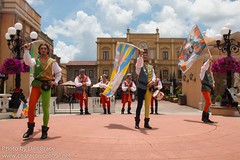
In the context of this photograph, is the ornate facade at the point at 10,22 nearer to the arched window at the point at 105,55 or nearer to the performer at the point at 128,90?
the performer at the point at 128,90

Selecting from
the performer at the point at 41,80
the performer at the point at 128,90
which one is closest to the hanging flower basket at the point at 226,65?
the performer at the point at 128,90

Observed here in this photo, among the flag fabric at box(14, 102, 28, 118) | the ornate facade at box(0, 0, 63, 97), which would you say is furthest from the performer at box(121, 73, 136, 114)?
the ornate facade at box(0, 0, 63, 97)

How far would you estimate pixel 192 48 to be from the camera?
743 centimetres

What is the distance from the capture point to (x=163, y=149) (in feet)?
12.2

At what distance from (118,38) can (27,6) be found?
2925 cm

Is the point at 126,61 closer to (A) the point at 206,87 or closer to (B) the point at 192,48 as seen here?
(B) the point at 192,48

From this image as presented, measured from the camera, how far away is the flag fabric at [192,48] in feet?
24.0

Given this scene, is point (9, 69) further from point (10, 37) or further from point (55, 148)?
point (55, 148)

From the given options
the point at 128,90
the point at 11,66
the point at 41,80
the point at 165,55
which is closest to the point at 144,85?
the point at 41,80

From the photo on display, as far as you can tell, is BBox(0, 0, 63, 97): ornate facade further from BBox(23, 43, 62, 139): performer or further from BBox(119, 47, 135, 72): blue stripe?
BBox(23, 43, 62, 139): performer

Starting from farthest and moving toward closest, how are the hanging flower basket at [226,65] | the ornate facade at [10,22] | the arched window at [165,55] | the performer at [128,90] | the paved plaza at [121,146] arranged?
the arched window at [165,55] < the ornate facade at [10,22] < the performer at [128,90] < the hanging flower basket at [226,65] < the paved plaza at [121,146]

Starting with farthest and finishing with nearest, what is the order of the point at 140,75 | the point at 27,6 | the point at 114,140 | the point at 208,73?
the point at 27,6
the point at 208,73
the point at 140,75
the point at 114,140

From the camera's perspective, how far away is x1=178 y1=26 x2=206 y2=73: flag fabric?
7.31 m

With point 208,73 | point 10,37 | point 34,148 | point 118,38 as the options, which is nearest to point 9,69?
point 10,37
